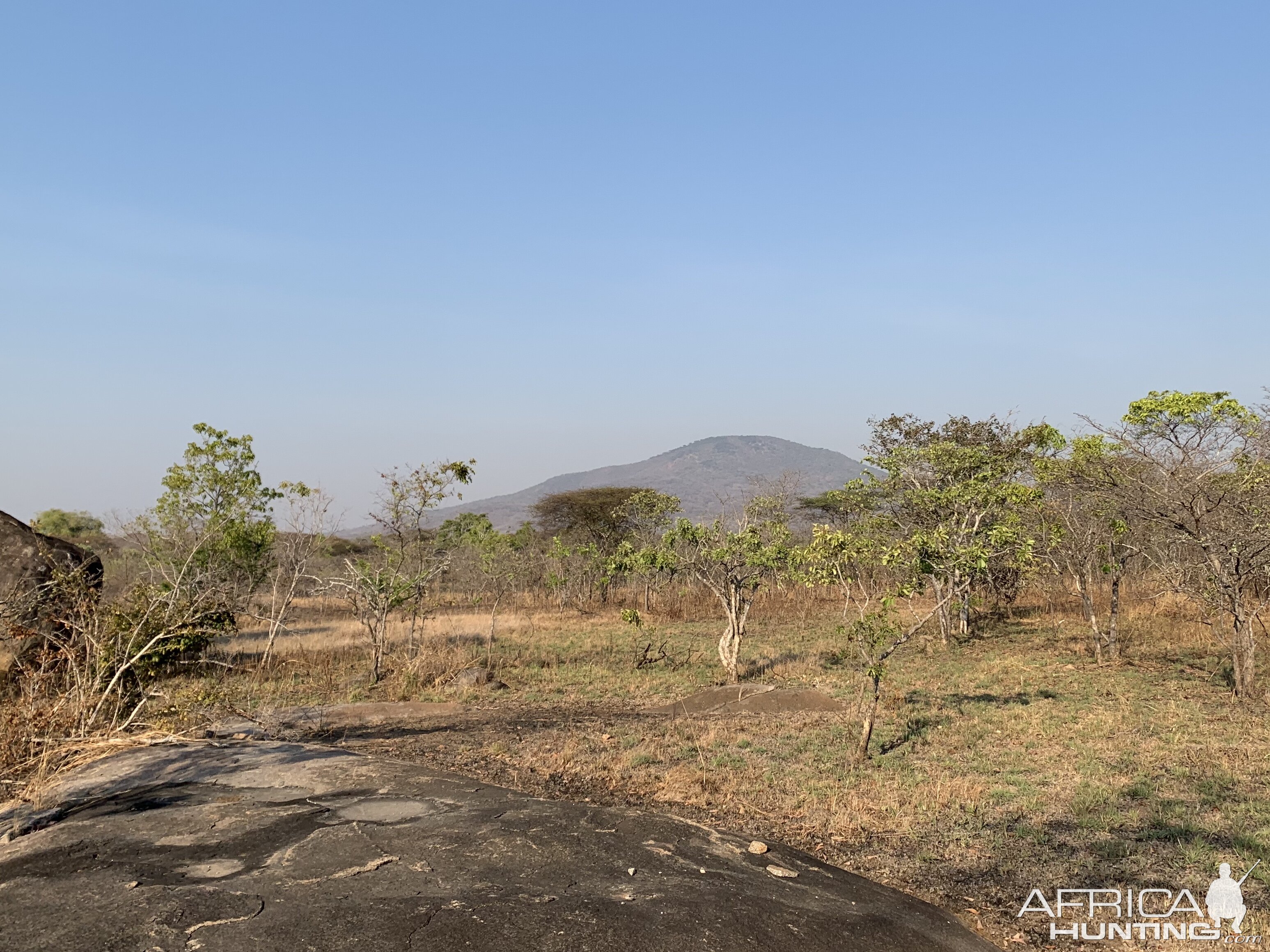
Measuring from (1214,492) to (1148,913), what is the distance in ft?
33.0

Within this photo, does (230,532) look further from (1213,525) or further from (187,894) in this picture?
(1213,525)

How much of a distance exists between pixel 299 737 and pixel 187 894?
22.0 ft

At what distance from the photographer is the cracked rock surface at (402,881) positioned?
4.88 meters

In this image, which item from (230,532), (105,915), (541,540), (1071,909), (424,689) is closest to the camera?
(105,915)

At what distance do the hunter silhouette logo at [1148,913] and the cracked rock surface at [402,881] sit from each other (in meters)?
0.94

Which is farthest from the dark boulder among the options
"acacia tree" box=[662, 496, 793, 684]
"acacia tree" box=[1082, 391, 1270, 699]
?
"acacia tree" box=[1082, 391, 1270, 699]

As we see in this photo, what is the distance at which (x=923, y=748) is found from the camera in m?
10.7

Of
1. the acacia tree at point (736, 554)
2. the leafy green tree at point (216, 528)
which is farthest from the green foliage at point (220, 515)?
the acacia tree at point (736, 554)

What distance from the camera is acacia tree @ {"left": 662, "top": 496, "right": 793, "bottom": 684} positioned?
15.7 metres

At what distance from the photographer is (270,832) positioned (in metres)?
6.61

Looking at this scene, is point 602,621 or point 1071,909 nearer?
point 1071,909

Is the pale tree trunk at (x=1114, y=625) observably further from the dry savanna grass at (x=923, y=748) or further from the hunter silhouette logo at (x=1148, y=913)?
the hunter silhouette logo at (x=1148, y=913)

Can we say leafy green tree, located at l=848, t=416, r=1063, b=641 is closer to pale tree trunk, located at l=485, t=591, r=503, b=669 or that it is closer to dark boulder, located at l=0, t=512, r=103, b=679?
pale tree trunk, located at l=485, t=591, r=503, b=669

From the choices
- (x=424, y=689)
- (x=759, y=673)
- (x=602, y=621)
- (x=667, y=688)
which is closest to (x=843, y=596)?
(x=602, y=621)
